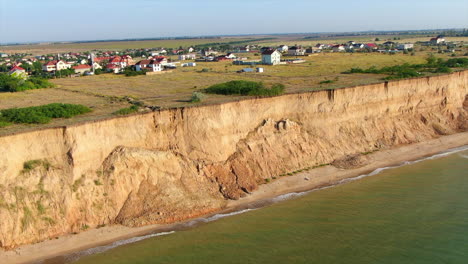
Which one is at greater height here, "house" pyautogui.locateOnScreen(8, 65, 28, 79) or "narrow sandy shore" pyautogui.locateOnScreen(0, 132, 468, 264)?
"house" pyautogui.locateOnScreen(8, 65, 28, 79)

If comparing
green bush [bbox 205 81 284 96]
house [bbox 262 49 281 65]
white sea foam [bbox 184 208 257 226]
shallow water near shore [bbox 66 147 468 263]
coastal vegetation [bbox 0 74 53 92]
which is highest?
house [bbox 262 49 281 65]

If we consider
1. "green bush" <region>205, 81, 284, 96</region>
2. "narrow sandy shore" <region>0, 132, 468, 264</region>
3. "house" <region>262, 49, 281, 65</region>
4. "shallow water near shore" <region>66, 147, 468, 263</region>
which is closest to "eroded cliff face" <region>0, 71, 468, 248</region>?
"narrow sandy shore" <region>0, 132, 468, 264</region>

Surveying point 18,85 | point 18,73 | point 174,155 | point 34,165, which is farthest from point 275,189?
point 18,73

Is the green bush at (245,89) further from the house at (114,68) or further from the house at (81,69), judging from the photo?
the house at (81,69)

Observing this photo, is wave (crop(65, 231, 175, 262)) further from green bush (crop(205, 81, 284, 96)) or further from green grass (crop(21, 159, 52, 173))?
green bush (crop(205, 81, 284, 96))

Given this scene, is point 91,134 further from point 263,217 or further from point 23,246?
point 263,217

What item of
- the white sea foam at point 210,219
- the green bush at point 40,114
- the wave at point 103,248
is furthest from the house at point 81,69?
the wave at point 103,248
